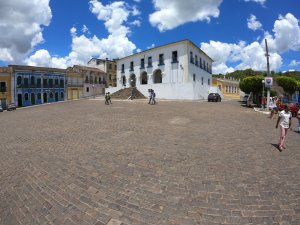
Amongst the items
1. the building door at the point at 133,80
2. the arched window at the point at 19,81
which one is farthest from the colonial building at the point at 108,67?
the arched window at the point at 19,81

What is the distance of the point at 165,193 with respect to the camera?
3791mm

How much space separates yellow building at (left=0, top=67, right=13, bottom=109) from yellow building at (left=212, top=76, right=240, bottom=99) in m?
42.1

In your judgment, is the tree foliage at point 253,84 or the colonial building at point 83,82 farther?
Answer: the colonial building at point 83,82

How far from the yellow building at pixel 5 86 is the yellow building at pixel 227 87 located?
138 ft

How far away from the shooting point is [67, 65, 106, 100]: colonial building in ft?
162

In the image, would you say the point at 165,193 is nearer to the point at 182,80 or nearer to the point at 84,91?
the point at 182,80

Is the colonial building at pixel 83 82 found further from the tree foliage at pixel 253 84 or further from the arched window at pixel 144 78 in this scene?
the tree foliage at pixel 253 84

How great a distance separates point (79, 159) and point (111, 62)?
2213 inches

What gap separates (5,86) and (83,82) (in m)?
16.2

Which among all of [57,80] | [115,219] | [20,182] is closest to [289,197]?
[115,219]

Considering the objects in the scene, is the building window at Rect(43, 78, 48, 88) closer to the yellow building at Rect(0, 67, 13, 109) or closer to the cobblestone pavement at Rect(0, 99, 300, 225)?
the yellow building at Rect(0, 67, 13, 109)

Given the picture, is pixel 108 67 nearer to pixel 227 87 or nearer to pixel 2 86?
pixel 2 86

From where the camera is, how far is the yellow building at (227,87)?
49.9 metres

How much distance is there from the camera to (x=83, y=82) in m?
51.4
